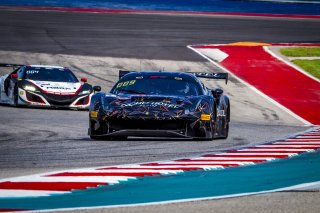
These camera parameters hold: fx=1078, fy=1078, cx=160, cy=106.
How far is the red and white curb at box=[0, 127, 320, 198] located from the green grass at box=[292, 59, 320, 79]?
1729cm

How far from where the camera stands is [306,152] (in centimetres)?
1332

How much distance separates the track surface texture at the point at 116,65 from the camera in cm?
1188

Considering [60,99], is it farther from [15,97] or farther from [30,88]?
[15,97]

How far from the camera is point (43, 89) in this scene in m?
23.0

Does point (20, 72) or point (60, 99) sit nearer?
point (60, 99)

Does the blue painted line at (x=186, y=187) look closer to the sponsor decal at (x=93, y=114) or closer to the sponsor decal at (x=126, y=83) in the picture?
the sponsor decal at (x=93, y=114)

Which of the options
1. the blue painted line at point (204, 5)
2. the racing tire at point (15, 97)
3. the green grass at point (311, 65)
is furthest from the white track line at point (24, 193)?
the blue painted line at point (204, 5)

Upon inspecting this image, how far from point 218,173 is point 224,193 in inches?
64.0

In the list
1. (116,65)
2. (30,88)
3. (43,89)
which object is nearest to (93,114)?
(43,89)

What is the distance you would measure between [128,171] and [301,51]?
25.8 metres

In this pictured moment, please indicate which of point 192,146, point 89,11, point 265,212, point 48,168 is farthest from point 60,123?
point 89,11

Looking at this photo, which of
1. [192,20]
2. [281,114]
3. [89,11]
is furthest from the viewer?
[89,11]

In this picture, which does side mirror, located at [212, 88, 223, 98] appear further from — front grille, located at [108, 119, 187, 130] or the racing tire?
the racing tire

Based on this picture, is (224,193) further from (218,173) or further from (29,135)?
(29,135)
